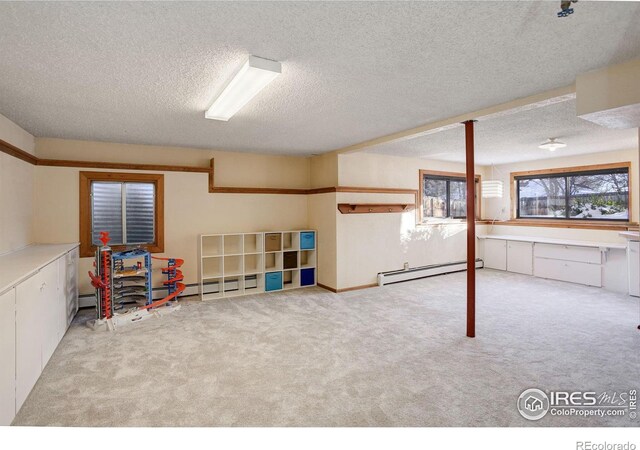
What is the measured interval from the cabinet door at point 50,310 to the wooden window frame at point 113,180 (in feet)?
4.68

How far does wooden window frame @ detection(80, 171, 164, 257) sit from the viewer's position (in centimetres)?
476

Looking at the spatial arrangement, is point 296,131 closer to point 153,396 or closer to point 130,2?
point 130,2

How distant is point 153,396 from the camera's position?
2508 mm

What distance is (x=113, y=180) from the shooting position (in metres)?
4.96

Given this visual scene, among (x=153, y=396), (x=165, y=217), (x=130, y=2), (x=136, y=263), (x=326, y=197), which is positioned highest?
(x=130, y=2)

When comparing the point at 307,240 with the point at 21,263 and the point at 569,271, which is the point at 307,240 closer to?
the point at 21,263

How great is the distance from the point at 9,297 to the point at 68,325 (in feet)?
6.99

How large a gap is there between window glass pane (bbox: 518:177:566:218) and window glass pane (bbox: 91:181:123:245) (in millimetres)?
8258

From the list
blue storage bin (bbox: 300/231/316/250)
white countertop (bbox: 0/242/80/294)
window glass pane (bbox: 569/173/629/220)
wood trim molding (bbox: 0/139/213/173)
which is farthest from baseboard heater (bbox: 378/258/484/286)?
white countertop (bbox: 0/242/80/294)

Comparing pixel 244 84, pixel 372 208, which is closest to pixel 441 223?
pixel 372 208

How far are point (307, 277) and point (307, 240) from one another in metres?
0.69

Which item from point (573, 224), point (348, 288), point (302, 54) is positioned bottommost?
point (348, 288)

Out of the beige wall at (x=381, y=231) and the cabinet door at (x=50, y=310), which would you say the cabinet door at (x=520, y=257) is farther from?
the cabinet door at (x=50, y=310)
